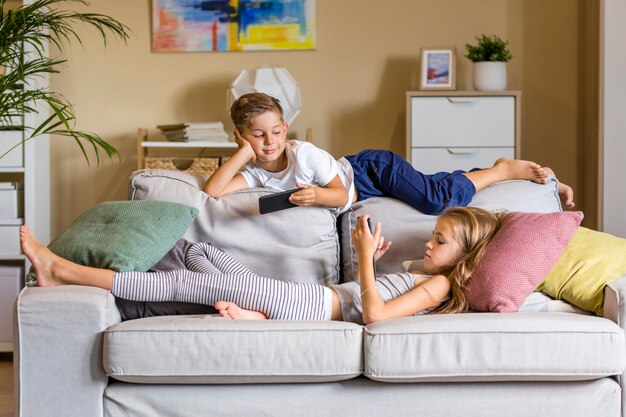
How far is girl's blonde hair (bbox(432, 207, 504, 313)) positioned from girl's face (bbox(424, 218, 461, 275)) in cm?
1

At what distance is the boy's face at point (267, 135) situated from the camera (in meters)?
2.84

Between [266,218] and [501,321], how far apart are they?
88 centimetres

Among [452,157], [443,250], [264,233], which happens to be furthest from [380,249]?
[452,157]

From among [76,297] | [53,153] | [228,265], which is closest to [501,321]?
[228,265]

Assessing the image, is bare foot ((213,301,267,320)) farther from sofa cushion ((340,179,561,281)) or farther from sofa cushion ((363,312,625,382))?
sofa cushion ((340,179,561,281))

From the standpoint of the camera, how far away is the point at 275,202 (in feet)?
8.79

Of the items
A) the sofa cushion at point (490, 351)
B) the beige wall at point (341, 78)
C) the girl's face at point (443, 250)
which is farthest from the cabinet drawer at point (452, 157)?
the sofa cushion at point (490, 351)

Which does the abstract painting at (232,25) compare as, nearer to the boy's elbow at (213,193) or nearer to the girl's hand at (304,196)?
the boy's elbow at (213,193)

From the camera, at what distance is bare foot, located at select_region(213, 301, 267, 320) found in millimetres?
2297

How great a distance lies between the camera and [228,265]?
259 cm

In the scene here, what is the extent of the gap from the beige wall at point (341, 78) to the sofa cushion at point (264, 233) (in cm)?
212

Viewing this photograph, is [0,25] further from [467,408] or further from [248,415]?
[467,408]

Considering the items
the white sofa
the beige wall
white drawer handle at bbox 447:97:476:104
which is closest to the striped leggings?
the white sofa

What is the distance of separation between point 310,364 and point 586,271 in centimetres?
86
